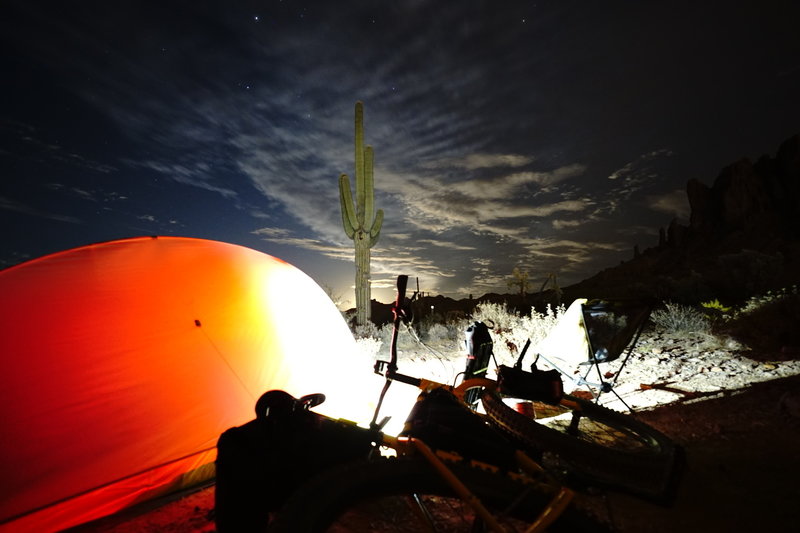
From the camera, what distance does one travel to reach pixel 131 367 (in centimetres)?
297

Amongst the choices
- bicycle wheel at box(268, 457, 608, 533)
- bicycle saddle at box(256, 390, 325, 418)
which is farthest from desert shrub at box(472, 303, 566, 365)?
bicycle saddle at box(256, 390, 325, 418)

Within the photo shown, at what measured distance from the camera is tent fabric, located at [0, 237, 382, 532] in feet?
8.31

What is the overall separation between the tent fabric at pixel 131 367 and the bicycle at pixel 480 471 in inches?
90.7

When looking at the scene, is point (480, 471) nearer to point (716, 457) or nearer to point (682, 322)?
point (716, 457)

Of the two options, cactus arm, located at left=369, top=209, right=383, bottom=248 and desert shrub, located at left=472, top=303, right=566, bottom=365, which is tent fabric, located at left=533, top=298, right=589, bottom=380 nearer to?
desert shrub, located at left=472, top=303, right=566, bottom=365

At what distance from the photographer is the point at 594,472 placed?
1.74m

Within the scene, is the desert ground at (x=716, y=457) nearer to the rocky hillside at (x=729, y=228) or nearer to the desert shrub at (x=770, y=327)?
the desert shrub at (x=770, y=327)

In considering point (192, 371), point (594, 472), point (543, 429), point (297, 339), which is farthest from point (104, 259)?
point (594, 472)

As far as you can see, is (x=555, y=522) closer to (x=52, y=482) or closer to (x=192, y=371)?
(x=192, y=371)

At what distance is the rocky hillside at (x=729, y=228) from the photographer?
84.0ft

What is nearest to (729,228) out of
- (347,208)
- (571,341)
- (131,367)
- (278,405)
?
(347,208)

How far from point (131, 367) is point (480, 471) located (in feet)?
10.4

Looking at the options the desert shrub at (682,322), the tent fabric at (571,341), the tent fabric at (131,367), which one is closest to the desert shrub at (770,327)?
the desert shrub at (682,322)

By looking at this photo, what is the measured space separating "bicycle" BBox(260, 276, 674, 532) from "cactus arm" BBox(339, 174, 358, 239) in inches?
A: 421
